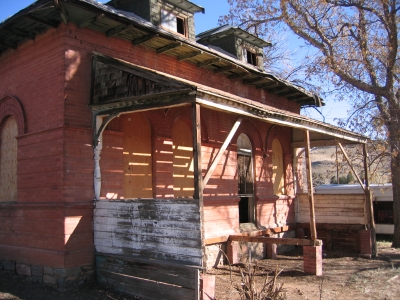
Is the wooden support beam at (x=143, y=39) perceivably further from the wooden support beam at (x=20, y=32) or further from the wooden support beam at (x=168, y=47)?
the wooden support beam at (x=20, y=32)

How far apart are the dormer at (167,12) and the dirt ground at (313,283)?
22.7 ft

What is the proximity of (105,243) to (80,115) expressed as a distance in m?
2.68

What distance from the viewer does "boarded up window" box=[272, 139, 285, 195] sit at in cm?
1479

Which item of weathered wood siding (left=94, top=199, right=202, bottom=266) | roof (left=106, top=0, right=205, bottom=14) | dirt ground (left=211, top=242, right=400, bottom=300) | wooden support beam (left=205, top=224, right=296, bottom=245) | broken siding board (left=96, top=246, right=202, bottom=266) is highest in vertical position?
roof (left=106, top=0, right=205, bottom=14)

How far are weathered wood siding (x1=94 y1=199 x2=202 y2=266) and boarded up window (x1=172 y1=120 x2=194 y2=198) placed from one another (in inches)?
109

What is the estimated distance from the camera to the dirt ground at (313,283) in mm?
7918

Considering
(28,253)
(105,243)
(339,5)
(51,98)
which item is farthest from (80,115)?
(339,5)

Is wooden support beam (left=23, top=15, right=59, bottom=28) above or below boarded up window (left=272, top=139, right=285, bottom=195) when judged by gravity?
above

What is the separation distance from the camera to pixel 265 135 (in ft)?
45.9

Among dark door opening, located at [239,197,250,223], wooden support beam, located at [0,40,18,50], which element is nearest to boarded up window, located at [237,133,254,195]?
dark door opening, located at [239,197,250,223]

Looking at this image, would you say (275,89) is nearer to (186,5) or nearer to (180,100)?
(186,5)

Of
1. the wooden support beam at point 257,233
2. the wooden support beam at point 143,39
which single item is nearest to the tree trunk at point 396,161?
the wooden support beam at point 257,233

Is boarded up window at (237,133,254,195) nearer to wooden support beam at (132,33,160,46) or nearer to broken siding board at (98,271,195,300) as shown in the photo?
wooden support beam at (132,33,160,46)

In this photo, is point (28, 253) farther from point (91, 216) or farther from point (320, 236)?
point (320, 236)
